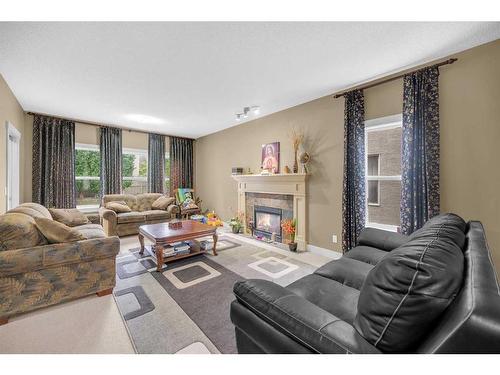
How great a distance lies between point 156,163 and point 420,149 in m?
5.81

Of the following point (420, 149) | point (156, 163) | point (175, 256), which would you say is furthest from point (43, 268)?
point (156, 163)

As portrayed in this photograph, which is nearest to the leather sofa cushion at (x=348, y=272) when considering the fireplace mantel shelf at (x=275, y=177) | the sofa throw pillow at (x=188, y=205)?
the fireplace mantel shelf at (x=275, y=177)

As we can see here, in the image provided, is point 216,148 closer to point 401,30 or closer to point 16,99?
point 16,99

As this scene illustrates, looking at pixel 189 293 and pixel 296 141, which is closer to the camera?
pixel 189 293

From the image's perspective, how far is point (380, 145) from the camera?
10.6 ft

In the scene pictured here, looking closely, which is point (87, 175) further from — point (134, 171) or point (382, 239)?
point (382, 239)

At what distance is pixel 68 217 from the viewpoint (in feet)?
11.7

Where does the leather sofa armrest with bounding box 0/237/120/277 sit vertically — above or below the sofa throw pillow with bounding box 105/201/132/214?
below

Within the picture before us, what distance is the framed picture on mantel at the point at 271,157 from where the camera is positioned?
4.29 m

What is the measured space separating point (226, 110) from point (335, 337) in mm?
4042

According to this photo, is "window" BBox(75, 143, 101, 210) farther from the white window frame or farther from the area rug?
the area rug

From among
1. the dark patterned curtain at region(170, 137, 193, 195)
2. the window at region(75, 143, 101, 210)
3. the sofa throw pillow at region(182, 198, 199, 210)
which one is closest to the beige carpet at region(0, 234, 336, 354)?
the sofa throw pillow at region(182, 198, 199, 210)

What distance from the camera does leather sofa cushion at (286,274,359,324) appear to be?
50.8 inches

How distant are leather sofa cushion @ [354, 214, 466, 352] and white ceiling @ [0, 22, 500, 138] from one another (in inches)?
76.2
